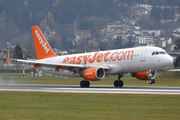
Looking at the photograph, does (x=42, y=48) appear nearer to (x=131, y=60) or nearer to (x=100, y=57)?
(x=100, y=57)

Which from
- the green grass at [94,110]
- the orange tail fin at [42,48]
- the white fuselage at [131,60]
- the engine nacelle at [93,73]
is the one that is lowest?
the green grass at [94,110]

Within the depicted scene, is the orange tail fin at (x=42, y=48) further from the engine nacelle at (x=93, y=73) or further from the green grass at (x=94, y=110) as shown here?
the green grass at (x=94, y=110)

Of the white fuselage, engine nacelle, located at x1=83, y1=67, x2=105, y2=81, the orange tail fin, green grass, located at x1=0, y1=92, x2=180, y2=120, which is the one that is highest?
the orange tail fin

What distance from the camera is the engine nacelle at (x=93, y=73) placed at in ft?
136

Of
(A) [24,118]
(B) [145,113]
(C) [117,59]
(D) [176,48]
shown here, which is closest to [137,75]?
(C) [117,59]

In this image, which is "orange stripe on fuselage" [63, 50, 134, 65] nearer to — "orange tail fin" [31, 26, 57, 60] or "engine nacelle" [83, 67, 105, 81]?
"engine nacelle" [83, 67, 105, 81]

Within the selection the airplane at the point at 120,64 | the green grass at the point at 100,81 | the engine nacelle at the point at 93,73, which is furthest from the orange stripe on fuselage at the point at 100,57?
the green grass at the point at 100,81

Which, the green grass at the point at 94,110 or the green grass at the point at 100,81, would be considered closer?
the green grass at the point at 94,110

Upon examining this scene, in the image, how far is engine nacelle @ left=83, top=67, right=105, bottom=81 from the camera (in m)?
41.4

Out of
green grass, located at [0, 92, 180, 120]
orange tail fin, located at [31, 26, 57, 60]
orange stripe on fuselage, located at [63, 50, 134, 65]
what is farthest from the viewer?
orange tail fin, located at [31, 26, 57, 60]

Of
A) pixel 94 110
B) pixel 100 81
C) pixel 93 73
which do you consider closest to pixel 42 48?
pixel 100 81

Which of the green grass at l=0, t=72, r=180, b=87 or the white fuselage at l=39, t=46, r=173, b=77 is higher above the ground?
the white fuselage at l=39, t=46, r=173, b=77

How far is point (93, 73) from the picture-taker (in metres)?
41.4

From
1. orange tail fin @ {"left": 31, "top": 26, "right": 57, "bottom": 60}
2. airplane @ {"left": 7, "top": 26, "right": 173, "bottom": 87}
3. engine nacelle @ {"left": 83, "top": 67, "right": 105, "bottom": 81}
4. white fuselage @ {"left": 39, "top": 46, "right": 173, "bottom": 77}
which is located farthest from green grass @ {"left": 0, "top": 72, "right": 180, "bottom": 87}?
engine nacelle @ {"left": 83, "top": 67, "right": 105, "bottom": 81}
